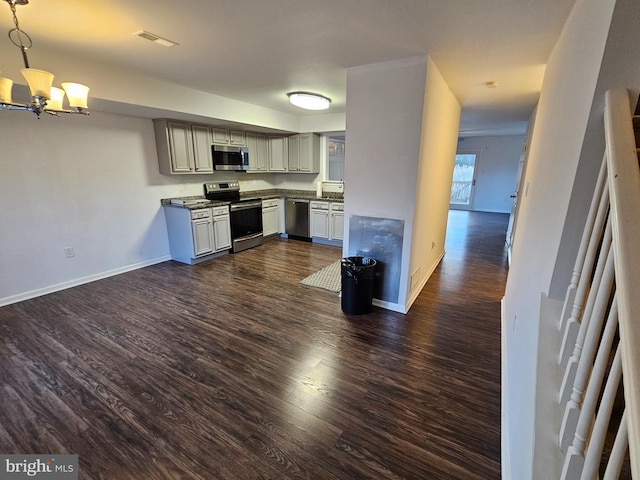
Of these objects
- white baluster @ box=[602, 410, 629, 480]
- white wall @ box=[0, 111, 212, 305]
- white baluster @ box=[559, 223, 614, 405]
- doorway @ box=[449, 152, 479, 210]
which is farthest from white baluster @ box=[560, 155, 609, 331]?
doorway @ box=[449, 152, 479, 210]

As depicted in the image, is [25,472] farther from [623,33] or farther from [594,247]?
[623,33]

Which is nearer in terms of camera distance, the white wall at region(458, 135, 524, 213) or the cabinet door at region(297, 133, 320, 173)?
the cabinet door at region(297, 133, 320, 173)

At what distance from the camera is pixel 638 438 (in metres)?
0.45

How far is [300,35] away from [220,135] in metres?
3.23

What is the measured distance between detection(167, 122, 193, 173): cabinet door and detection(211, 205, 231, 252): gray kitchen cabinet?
78cm

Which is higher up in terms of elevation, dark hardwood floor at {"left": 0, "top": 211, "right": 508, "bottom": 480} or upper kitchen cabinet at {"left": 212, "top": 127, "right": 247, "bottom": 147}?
upper kitchen cabinet at {"left": 212, "top": 127, "right": 247, "bottom": 147}

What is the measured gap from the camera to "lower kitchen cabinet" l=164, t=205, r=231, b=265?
4.49 metres

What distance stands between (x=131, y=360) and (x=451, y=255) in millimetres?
4802

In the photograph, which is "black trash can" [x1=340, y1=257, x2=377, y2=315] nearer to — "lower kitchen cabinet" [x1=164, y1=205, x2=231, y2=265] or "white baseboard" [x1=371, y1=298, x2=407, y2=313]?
"white baseboard" [x1=371, y1=298, x2=407, y2=313]

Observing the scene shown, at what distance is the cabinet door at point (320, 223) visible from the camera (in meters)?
5.71

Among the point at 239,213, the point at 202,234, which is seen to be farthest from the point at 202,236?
the point at 239,213

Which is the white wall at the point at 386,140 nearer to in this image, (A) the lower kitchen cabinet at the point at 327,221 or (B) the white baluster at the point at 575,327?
(B) the white baluster at the point at 575,327

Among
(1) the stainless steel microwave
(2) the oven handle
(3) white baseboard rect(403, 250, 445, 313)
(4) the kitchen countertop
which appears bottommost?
(3) white baseboard rect(403, 250, 445, 313)

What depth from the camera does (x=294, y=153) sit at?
6.12 metres
